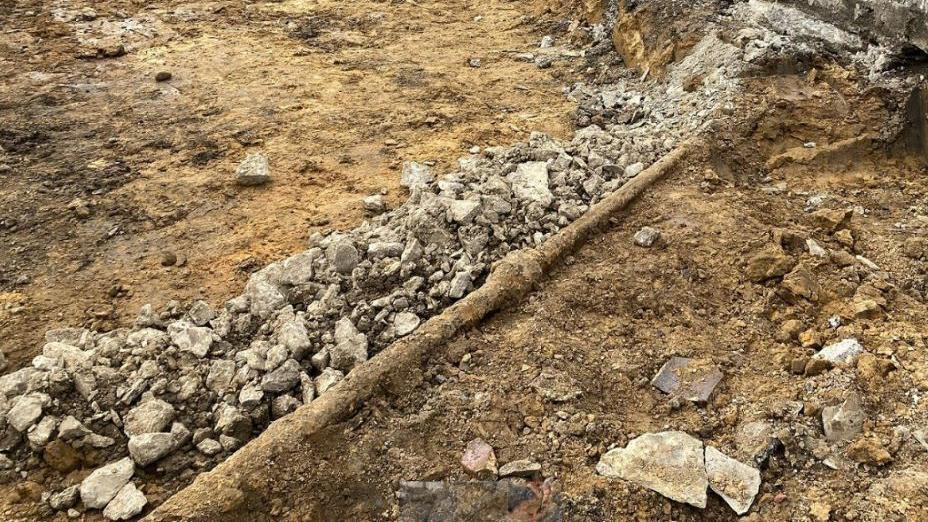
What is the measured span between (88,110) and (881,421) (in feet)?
23.7

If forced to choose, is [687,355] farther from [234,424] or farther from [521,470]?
[234,424]

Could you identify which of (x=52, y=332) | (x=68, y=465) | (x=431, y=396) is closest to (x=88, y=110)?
(x=52, y=332)

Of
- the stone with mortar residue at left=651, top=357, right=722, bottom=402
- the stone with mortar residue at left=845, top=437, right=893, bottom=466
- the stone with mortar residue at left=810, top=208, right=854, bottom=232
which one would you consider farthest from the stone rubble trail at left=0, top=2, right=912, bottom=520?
the stone with mortar residue at left=810, top=208, right=854, bottom=232

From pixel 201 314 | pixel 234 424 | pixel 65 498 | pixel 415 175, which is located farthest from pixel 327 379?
pixel 415 175

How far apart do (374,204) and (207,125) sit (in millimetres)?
2549

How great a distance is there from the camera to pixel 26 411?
9.10 feet

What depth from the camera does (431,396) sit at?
2889 mm

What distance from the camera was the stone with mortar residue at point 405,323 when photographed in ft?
10.4

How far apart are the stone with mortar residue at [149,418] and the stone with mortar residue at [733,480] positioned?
2.41 meters

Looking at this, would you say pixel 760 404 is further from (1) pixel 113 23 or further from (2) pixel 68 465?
(1) pixel 113 23

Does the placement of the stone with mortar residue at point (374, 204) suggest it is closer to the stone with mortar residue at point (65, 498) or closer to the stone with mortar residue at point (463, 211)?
the stone with mortar residue at point (463, 211)

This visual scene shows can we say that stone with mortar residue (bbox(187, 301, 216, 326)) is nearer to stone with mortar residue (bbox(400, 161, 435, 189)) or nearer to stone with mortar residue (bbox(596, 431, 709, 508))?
stone with mortar residue (bbox(400, 161, 435, 189))

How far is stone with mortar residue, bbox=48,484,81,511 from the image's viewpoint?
2551 mm

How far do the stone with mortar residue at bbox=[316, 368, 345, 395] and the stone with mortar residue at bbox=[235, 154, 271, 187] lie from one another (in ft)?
8.71
